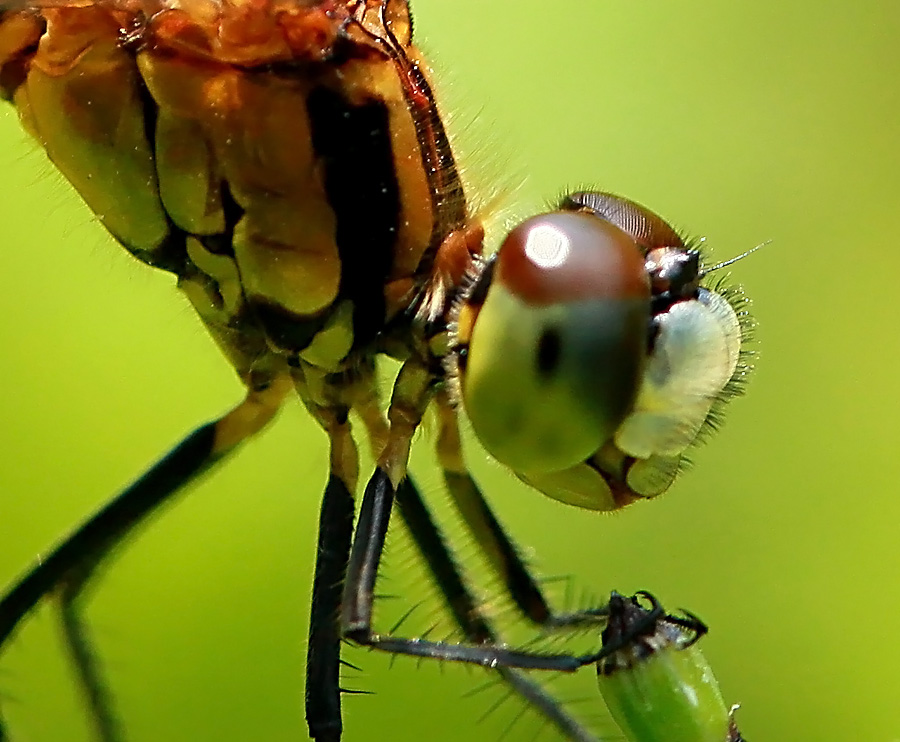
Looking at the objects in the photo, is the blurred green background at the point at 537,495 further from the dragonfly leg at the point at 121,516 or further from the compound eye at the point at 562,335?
the compound eye at the point at 562,335

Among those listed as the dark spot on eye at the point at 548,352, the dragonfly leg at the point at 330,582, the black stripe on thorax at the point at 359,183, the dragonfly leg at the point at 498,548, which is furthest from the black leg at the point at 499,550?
the dark spot on eye at the point at 548,352

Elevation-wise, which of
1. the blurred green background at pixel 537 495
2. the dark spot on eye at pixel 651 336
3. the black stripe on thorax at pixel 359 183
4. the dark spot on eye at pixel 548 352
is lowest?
the blurred green background at pixel 537 495

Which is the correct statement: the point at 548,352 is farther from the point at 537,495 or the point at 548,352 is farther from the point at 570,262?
the point at 537,495

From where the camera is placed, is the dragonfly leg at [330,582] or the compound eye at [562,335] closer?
the compound eye at [562,335]

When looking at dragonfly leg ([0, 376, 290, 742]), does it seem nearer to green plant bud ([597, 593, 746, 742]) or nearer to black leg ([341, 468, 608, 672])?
black leg ([341, 468, 608, 672])

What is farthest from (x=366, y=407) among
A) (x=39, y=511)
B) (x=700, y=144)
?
(x=700, y=144)

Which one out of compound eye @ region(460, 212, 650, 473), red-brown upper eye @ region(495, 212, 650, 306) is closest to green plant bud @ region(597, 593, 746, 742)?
compound eye @ region(460, 212, 650, 473)
